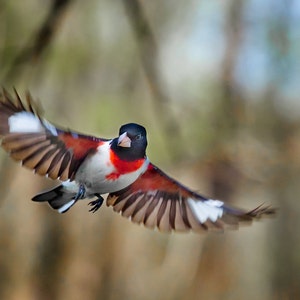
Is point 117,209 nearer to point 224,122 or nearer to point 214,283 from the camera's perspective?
point 224,122

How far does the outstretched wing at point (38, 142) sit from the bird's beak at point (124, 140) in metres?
0.05

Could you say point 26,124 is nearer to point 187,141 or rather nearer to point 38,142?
point 38,142

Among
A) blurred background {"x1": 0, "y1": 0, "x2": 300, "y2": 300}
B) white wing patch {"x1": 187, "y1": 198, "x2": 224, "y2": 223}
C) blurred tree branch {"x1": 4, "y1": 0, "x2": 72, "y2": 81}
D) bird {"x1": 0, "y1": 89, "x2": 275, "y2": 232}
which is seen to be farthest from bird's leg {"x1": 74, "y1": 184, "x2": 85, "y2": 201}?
blurred background {"x1": 0, "y1": 0, "x2": 300, "y2": 300}

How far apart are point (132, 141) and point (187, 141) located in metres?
1.61

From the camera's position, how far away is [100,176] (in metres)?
0.53

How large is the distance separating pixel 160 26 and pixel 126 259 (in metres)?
0.94

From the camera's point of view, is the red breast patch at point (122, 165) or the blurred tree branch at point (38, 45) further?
the blurred tree branch at point (38, 45)

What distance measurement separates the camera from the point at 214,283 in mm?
2742

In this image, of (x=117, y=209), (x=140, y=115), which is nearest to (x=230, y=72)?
(x=140, y=115)

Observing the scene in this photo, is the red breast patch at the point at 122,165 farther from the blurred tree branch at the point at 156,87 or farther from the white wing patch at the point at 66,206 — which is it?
the blurred tree branch at the point at 156,87

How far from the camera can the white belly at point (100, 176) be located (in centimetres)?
53

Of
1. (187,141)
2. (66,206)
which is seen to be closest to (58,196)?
(66,206)

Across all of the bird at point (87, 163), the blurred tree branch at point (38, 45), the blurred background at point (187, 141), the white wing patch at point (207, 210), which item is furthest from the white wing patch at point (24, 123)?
the blurred background at point (187, 141)

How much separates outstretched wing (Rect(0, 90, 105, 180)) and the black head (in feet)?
0.13
